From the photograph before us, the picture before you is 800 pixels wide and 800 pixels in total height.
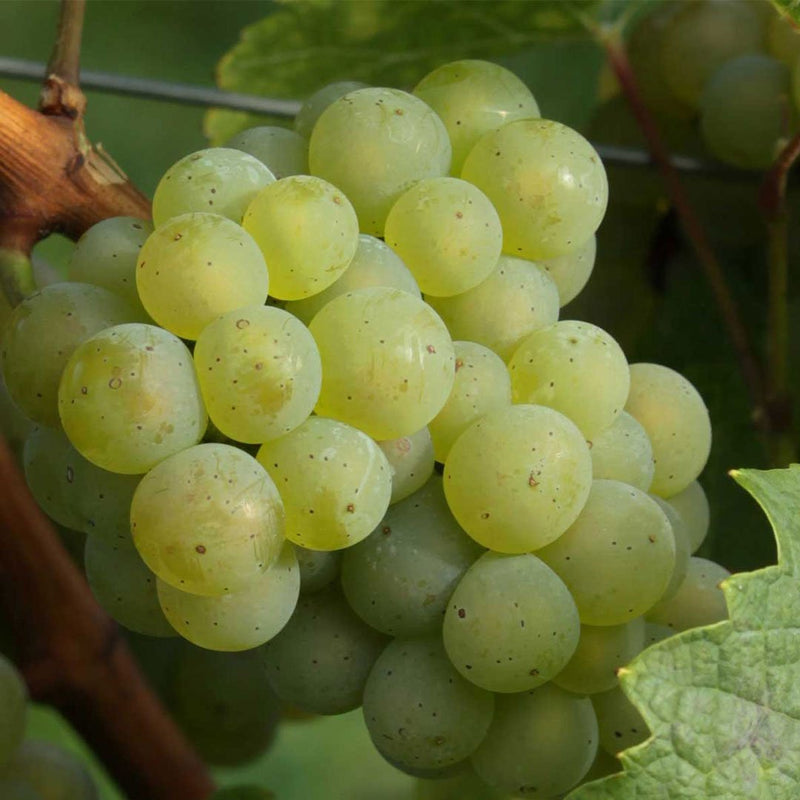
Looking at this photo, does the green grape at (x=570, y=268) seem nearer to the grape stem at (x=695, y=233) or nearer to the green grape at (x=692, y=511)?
the green grape at (x=692, y=511)

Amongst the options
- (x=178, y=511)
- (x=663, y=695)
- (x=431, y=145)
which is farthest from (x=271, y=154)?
(x=663, y=695)

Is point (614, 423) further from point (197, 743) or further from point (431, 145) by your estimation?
point (197, 743)

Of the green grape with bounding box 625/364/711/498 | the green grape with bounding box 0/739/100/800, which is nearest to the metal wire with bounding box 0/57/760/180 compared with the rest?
the green grape with bounding box 625/364/711/498

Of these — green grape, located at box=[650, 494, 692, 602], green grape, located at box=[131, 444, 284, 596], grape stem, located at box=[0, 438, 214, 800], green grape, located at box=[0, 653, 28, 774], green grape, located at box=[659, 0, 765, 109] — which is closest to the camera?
green grape, located at box=[131, 444, 284, 596]

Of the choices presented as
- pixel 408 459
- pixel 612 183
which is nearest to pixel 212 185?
pixel 408 459

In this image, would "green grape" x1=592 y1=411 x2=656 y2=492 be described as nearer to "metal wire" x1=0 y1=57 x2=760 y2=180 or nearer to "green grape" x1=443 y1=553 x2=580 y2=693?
"green grape" x1=443 y1=553 x2=580 y2=693

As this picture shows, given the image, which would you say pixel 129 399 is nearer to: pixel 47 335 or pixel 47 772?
pixel 47 335

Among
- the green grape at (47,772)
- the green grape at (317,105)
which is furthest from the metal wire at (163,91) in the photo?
the green grape at (47,772)
